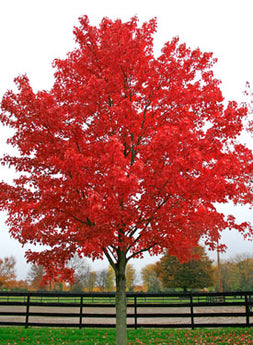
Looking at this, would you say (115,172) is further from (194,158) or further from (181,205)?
(181,205)

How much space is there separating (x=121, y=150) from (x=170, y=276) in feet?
138

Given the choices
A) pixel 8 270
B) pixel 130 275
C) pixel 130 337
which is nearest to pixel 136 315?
pixel 130 337

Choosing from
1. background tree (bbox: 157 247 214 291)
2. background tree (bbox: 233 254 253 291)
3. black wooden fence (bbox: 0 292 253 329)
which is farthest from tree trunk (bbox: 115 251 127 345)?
background tree (bbox: 233 254 253 291)

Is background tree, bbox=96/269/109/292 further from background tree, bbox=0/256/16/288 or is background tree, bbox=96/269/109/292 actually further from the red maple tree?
the red maple tree

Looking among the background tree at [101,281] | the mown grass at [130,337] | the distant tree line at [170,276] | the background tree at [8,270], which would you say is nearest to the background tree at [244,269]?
the distant tree line at [170,276]

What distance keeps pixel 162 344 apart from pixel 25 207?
6.34m

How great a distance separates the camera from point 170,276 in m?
44.4

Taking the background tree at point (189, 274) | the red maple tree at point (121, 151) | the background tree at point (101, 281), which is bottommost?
the background tree at point (101, 281)

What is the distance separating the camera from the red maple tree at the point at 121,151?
19.3 ft

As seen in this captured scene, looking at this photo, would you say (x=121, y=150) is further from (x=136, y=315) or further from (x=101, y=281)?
(x=101, y=281)

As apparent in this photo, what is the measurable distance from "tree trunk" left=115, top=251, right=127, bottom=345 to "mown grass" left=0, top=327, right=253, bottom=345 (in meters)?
2.67

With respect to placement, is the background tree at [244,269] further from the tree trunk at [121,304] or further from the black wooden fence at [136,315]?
the tree trunk at [121,304]

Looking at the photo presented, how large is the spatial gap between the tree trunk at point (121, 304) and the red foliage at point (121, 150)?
0.40 metres

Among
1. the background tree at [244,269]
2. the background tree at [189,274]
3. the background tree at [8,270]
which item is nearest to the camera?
the background tree at [189,274]
